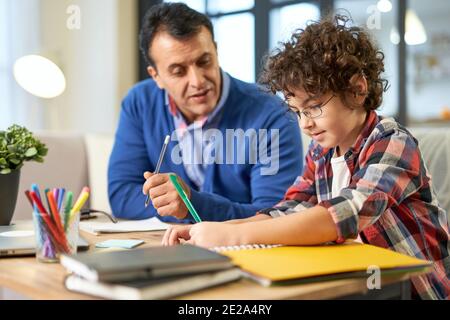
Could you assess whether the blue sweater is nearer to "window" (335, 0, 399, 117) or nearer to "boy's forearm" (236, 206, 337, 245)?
"boy's forearm" (236, 206, 337, 245)

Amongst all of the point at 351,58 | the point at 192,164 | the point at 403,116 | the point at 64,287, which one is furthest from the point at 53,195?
the point at 403,116

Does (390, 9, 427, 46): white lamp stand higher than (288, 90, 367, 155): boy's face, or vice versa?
(390, 9, 427, 46): white lamp

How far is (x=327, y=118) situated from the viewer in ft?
3.60

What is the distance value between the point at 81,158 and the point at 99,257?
1.88 metres

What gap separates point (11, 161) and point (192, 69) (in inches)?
24.5

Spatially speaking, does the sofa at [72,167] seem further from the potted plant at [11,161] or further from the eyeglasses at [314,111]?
the eyeglasses at [314,111]

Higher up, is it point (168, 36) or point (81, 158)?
point (168, 36)

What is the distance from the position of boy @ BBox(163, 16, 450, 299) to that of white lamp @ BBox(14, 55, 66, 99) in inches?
84.5

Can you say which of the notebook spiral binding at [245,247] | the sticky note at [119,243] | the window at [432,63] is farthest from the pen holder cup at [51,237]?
the window at [432,63]

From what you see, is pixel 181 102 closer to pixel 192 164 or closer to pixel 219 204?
pixel 192 164

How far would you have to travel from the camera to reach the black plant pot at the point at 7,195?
53.9 inches

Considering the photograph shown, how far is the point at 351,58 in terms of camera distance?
1158 mm

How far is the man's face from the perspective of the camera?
1.76 metres

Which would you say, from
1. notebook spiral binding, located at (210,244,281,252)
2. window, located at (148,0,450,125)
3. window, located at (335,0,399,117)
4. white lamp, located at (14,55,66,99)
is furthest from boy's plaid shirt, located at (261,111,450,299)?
white lamp, located at (14,55,66,99)
